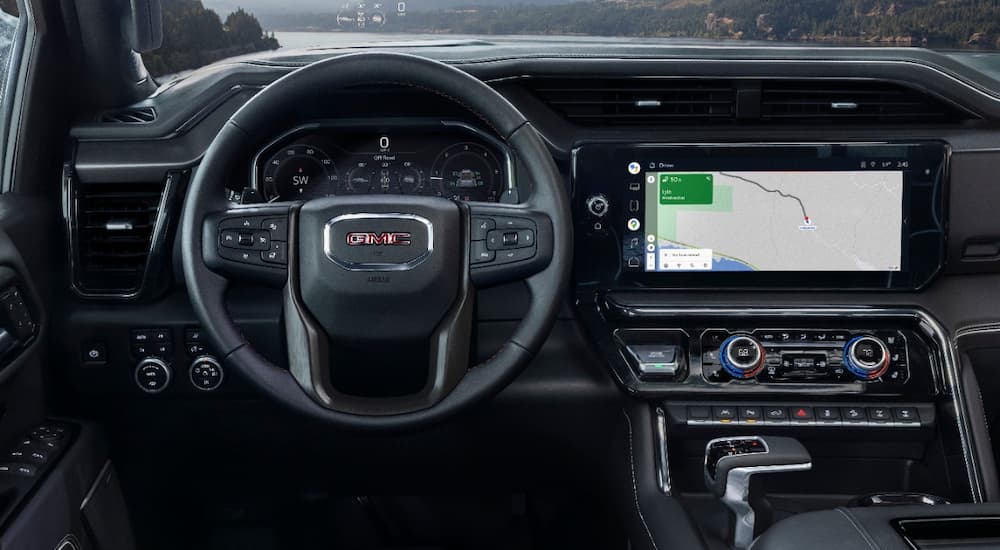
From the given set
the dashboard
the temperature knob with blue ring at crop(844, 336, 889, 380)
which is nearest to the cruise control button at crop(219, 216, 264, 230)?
the dashboard

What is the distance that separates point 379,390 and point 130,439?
0.67m

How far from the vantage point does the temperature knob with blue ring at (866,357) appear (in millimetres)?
1899

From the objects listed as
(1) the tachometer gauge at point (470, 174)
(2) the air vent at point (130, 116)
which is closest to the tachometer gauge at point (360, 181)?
(1) the tachometer gauge at point (470, 174)

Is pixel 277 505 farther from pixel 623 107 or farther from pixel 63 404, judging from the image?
pixel 623 107

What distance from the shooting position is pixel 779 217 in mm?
1885

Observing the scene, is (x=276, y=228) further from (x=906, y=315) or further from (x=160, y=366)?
(x=906, y=315)

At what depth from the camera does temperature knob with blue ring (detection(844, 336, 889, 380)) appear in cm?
190

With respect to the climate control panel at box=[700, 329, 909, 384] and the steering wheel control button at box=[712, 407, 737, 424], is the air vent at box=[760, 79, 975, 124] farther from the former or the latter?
the steering wheel control button at box=[712, 407, 737, 424]

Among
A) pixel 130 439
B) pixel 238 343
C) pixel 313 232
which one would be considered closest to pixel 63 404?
pixel 130 439

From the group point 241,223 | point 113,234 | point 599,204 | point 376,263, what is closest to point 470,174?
point 599,204

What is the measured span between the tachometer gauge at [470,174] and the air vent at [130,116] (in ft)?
2.08

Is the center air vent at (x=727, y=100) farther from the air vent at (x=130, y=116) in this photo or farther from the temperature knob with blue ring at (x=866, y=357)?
the air vent at (x=130, y=116)

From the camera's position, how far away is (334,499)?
2.44 m

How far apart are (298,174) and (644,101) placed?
0.69 metres
